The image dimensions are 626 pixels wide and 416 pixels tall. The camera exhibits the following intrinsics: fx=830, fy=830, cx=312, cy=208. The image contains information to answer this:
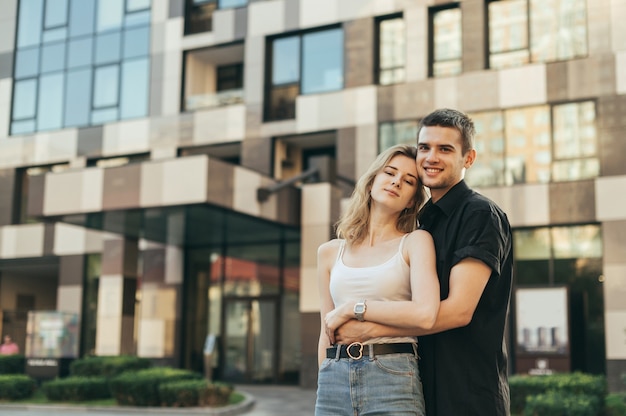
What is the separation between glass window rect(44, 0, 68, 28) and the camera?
3278cm

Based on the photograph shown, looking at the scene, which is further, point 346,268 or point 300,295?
point 300,295

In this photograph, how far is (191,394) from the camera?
17.8 meters

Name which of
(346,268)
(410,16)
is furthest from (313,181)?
(346,268)

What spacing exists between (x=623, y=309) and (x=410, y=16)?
1082cm

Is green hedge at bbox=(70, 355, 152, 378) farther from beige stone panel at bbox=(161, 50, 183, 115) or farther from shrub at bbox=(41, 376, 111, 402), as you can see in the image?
beige stone panel at bbox=(161, 50, 183, 115)

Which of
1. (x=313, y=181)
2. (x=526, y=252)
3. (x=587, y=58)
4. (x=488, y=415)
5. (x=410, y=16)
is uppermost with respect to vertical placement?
(x=410, y=16)

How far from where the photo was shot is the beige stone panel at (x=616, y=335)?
21.7m

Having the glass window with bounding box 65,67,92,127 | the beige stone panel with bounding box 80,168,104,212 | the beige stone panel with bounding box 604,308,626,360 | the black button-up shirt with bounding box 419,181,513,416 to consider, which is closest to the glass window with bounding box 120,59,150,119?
the glass window with bounding box 65,67,92,127

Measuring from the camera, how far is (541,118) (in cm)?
2369

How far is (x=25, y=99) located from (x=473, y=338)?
32.2 m

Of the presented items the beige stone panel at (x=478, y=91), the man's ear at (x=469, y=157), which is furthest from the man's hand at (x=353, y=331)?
the beige stone panel at (x=478, y=91)

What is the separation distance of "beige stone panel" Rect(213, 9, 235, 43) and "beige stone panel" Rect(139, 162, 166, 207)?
8404mm

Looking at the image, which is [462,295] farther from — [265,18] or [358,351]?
[265,18]

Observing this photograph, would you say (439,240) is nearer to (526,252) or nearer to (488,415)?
(488,415)
